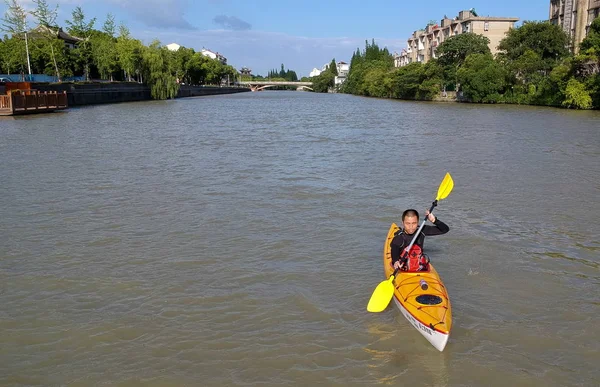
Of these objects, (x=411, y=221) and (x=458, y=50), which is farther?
(x=458, y=50)

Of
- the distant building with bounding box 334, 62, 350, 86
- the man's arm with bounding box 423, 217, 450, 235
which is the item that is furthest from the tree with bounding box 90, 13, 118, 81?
the distant building with bounding box 334, 62, 350, 86

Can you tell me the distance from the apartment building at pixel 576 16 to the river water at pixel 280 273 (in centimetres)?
4459

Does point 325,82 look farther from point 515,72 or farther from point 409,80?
point 515,72

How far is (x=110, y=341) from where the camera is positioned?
5.48 meters

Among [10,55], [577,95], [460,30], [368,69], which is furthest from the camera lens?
[368,69]

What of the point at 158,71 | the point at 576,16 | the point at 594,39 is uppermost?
the point at 576,16

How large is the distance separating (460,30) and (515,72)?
26.4 metres

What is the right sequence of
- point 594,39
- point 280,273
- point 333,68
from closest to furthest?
point 280,273 → point 594,39 → point 333,68

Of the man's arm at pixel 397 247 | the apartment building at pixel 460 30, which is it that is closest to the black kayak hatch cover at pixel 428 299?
the man's arm at pixel 397 247

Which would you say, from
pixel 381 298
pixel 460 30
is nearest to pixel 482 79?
pixel 460 30

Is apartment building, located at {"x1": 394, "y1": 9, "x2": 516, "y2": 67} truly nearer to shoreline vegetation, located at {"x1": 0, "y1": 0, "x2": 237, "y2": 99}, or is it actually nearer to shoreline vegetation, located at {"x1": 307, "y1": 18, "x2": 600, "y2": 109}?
shoreline vegetation, located at {"x1": 307, "y1": 18, "x2": 600, "y2": 109}

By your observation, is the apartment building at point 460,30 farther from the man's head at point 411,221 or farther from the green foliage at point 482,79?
the man's head at point 411,221

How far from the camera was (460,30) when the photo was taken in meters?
77.4

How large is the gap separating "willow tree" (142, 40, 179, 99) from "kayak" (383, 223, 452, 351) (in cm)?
5948
